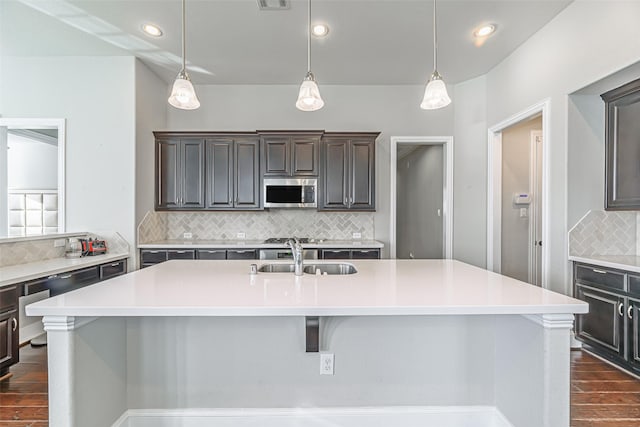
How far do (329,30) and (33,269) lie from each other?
3.34 meters

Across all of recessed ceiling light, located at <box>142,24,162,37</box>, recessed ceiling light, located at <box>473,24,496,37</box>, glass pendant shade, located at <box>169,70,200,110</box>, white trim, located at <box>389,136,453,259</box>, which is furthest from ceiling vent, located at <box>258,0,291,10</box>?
white trim, located at <box>389,136,453,259</box>

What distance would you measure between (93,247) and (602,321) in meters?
4.90

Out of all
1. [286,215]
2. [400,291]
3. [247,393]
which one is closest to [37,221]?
[286,215]

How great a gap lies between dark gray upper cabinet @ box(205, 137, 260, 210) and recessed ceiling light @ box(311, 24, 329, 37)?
1.49 m

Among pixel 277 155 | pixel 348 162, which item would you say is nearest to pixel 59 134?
pixel 277 155

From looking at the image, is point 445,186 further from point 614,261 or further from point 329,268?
point 329,268

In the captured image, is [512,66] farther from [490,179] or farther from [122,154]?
[122,154]

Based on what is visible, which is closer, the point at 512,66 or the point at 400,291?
the point at 400,291

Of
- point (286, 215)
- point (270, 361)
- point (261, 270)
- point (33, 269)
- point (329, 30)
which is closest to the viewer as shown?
point (270, 361)

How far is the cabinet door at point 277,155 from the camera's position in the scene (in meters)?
4.16

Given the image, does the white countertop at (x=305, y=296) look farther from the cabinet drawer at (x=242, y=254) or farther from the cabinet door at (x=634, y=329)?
the cabinet drawer at (x=242, y=254)

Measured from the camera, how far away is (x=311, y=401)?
1861 mm

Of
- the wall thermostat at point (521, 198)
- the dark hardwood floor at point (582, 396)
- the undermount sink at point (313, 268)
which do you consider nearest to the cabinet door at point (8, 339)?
the dark hardwood floor at point (582, 396)

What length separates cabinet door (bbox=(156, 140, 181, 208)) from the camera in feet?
13.8
